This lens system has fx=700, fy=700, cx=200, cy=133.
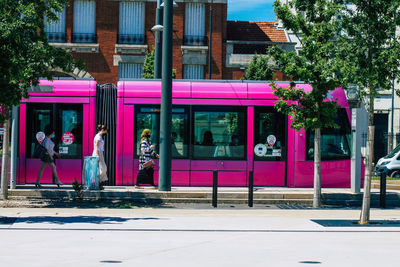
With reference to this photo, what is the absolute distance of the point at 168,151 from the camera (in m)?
18.0

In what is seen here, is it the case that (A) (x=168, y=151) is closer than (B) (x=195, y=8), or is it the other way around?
(A) (x=168, y=151)

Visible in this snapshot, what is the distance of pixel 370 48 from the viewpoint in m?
13.7

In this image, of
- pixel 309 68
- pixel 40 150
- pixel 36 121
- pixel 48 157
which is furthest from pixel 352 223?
pixel 36 121

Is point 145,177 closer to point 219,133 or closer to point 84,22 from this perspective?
point 219,133

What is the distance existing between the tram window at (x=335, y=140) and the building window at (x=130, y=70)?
18350 mm

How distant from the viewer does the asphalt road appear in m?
9.40

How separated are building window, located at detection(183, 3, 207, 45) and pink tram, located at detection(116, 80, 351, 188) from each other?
17.3 meters

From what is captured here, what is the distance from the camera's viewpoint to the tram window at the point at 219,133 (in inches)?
763

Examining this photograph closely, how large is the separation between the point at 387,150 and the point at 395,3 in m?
→ 26.0

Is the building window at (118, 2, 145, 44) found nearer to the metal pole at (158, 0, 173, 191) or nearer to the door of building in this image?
the door of building

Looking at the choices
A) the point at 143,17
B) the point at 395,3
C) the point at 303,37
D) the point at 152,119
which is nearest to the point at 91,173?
the point at 152,119

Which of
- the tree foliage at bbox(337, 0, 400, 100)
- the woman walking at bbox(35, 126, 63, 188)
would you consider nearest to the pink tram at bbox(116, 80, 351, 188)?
the woman walking at bbox(35, 126, 63, 188)

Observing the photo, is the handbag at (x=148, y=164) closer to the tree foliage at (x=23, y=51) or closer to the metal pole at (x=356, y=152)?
the tree foliage at (x=23, y=51)

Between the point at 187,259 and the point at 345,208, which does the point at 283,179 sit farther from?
the point at 187,259
